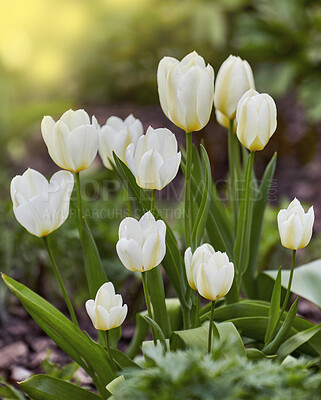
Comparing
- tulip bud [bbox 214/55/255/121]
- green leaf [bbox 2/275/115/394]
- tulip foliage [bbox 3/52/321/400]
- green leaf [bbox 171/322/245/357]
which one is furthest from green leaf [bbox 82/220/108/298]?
tulip bud [bbox 214/55/255/121]

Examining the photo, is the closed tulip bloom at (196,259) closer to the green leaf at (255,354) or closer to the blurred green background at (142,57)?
the green leaf at (255,354)

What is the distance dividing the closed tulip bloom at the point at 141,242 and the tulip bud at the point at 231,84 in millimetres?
373

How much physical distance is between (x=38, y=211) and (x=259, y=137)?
0.46m

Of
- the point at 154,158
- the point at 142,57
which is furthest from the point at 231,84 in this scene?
the point at 142,57

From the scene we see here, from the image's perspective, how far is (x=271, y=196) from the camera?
3.52 metres

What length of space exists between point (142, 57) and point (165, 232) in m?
3.42

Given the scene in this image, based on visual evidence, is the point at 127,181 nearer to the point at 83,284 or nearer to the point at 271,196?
the point at 83,284

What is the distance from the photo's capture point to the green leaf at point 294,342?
1213mm

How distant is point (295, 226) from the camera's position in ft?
3.59

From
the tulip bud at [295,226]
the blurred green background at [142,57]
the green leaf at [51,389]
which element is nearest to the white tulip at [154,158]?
the tulip bud at [295,226]

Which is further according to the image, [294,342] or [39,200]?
[294,342]

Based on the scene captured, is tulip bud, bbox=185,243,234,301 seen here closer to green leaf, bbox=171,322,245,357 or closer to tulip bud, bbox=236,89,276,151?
green leaf, bbox=171,322,245,357

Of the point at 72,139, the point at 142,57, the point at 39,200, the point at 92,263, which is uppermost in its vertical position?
A: the point at 142,57

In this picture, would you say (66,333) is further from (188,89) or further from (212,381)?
(188,89)
